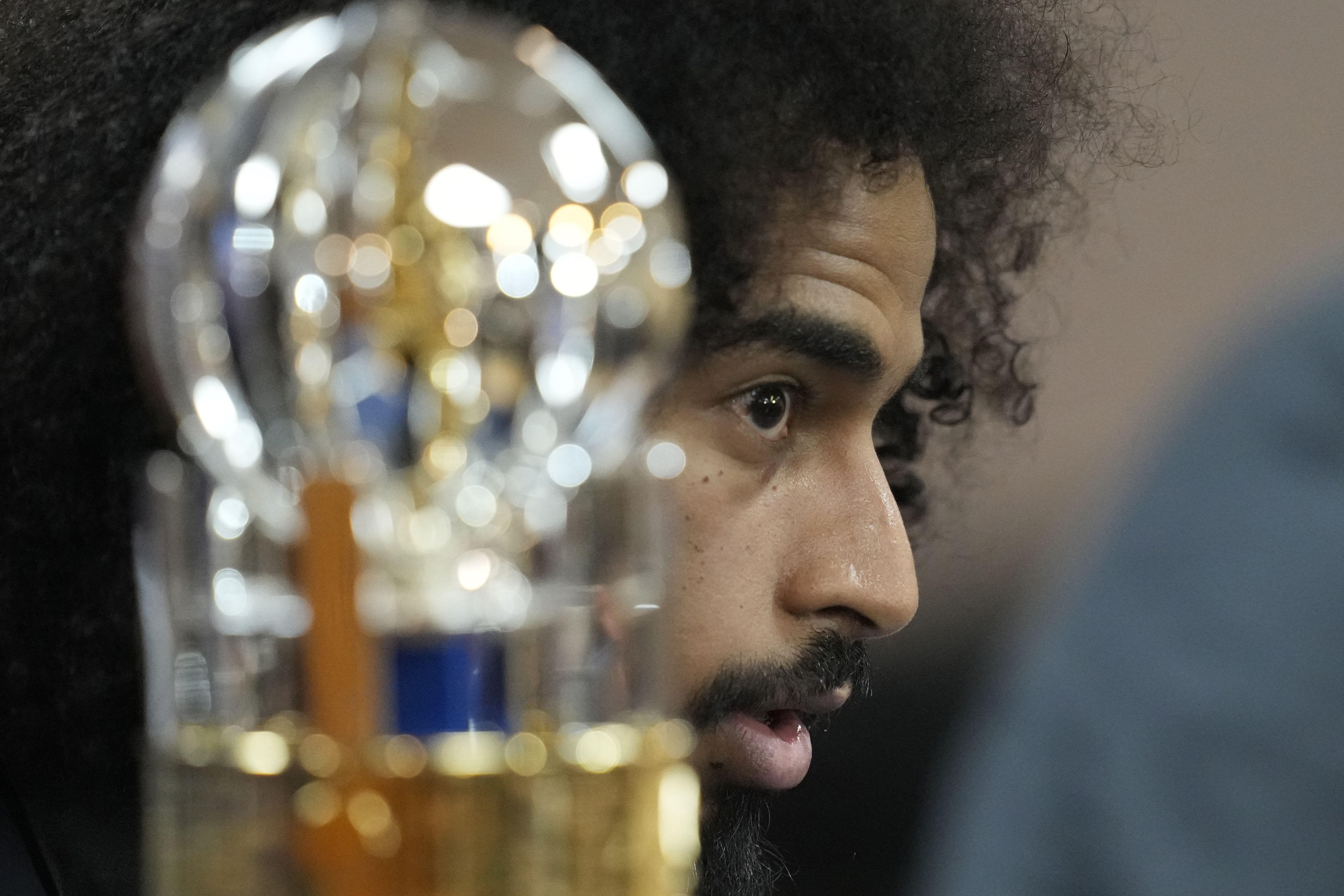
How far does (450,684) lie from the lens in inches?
17.4

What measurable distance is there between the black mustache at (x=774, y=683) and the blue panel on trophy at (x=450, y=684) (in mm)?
440

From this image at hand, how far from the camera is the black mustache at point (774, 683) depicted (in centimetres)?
89

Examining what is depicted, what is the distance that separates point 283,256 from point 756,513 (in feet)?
1.64

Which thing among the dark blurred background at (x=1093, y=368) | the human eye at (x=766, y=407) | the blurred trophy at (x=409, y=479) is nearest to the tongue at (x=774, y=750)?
the human eye at (x=766, y=407)

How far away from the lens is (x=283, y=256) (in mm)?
493

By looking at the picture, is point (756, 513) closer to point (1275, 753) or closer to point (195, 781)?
point (195, 781)

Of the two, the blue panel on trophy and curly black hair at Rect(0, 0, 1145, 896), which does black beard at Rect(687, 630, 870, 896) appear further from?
the blue panel on trophy

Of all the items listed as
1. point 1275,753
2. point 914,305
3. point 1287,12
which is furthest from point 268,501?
point 1287,12

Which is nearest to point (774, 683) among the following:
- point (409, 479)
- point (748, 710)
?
point (748, 710)

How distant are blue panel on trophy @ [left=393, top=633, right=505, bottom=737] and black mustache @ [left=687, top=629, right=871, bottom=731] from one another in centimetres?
44

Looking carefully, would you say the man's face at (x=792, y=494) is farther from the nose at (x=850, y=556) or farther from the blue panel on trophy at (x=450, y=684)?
the blue panel on trophy at (x=450, y=684)

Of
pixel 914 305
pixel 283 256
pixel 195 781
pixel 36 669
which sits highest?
pixel 283 256

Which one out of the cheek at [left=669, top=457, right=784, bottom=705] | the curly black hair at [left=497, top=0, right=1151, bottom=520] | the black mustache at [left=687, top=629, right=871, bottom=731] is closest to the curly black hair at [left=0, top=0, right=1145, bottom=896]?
the curly black hair at [left=497, top=0, right=1151, bottom=520]

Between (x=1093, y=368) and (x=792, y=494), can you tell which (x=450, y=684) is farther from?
(x=1093, y=368)
